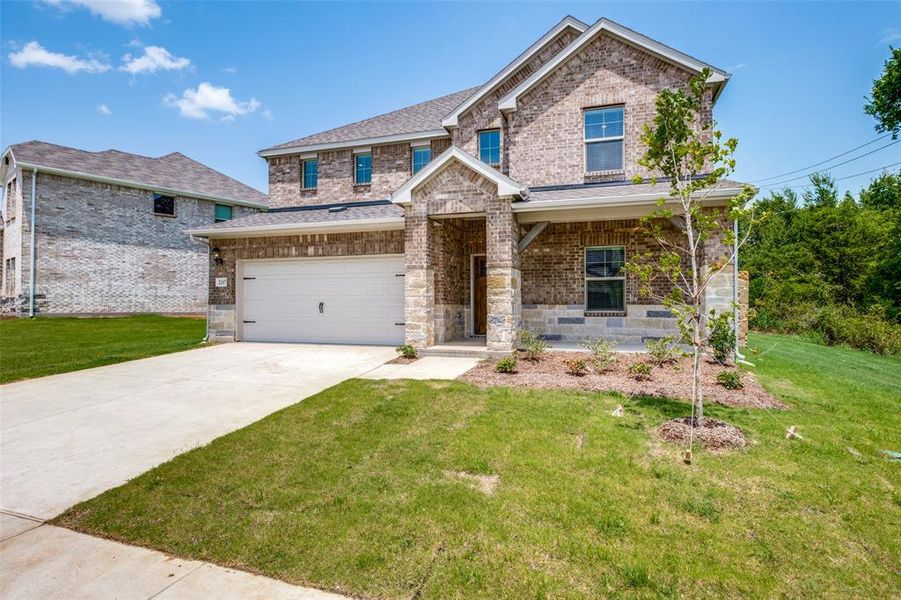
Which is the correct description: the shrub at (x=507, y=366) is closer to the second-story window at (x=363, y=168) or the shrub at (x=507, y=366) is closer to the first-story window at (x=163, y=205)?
the second-story window at (x=363, y=168)

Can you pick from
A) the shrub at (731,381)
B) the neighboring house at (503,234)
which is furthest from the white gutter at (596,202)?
the shrub at (731,381)

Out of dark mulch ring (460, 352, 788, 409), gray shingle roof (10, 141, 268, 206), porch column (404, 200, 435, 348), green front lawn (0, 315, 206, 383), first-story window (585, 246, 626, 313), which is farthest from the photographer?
gray shingle roof (10, 141, 268, 206)

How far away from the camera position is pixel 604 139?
1205 centimetres

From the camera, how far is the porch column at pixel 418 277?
10555mm

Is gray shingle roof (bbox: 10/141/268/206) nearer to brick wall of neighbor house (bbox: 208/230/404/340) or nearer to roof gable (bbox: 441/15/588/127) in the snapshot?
brick wall of neighbor house (bbox: 208/230/404/340)

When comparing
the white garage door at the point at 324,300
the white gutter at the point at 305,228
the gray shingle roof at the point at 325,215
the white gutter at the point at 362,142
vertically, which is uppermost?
the white gutter at the point at 362,142

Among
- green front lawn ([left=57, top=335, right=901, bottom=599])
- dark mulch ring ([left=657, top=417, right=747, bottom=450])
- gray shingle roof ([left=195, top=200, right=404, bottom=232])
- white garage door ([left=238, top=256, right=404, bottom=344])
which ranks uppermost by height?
gray shingle roof ([left=195, top=200, right=404, bottom=232])

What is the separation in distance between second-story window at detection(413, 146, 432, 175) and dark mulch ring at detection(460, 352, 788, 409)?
26.5 feet

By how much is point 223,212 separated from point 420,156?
14.7 meters

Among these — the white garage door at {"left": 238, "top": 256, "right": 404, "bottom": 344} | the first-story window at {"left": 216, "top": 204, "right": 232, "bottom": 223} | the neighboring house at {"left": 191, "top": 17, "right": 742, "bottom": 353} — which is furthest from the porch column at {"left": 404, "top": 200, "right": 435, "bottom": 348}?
the first-story window at {"left": 216, "top": 204, "right": 232, "bottom": 223}

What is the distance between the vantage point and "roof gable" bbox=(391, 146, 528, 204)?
9.78 m

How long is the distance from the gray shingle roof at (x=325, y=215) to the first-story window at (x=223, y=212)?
1070 centimetres

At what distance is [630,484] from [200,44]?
14489 mm

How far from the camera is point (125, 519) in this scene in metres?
3.43
